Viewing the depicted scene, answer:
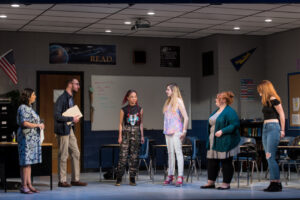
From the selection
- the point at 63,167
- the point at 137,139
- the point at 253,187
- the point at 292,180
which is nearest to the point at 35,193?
the point at 63,167

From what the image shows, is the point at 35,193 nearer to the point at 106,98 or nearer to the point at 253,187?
the point at 253,187

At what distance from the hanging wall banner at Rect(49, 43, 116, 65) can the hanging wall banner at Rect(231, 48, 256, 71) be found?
271cm

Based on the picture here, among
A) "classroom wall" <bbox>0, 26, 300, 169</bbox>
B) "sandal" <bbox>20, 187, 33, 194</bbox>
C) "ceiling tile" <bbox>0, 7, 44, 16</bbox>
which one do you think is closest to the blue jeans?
"sandal" <bbox>20, 187, 33, 194</bbox>

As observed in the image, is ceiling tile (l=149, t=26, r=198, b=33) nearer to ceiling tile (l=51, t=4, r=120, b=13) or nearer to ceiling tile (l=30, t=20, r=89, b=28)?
ceiling tile (l=30, t=20, r=89, b=28)

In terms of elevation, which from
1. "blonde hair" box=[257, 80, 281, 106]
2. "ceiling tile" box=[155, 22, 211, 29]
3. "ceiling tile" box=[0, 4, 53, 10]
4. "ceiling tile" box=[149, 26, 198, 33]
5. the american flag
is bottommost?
"blonde hair" box=[257, 80, 281, 106]

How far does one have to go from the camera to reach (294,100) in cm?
1236

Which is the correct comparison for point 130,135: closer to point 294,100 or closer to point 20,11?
point 20,11

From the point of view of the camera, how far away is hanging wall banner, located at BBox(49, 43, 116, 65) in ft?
41.0

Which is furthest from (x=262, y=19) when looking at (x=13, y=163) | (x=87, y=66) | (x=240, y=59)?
(x=13, y=163)

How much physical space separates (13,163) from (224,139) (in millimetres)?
3143

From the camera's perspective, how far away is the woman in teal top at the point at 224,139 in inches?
334

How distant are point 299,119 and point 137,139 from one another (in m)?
4.36

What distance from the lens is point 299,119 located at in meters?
12.2

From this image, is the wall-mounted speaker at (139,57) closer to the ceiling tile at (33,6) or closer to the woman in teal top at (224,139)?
the ceiling tile at (33,6)
